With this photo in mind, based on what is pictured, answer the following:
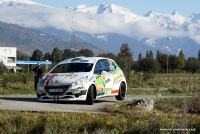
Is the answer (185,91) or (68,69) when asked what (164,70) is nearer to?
(185,91)

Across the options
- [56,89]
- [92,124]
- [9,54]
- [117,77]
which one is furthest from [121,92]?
[9,54]

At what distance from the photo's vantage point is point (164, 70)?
355ft

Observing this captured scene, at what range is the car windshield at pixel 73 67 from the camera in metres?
17.5

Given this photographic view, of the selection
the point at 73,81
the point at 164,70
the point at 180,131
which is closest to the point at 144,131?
the point at 180,131

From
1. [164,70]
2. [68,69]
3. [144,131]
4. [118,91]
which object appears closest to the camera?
[144,131]

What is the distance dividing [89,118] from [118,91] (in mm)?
7519

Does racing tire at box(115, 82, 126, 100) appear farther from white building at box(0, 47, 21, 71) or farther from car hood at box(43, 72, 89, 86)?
white building at box(0, 47, 21, 71)

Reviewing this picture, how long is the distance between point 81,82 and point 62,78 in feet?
2.09

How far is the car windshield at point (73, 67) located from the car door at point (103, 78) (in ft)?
1.00

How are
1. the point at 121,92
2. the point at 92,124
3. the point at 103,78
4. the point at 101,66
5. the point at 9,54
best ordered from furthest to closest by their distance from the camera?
1. the point at 9,54
2. the point at 121,92
3. the point at 101,66
4. the point at 103,78
5. the point at 92,124

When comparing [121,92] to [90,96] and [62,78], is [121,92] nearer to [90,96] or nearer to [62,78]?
[90,96]

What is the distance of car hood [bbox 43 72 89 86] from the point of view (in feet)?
54.0

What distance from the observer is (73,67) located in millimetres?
17781

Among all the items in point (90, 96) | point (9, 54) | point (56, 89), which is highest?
point (9, 54)
